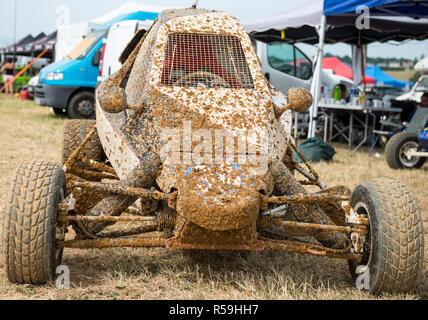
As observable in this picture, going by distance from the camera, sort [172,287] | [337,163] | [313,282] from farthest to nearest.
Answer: [337,163] → [313,282] → [172,287]

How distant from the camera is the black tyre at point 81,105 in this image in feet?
40.8

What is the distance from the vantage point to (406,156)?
8406mm

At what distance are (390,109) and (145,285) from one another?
7.76 metres

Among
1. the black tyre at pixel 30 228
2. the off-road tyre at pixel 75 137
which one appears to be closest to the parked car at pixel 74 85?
the off-road tyre at pixel 75 137

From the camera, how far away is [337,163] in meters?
8.46

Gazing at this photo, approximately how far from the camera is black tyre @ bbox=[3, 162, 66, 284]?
2.83 meters

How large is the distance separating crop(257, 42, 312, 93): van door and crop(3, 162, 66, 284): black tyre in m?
8.97

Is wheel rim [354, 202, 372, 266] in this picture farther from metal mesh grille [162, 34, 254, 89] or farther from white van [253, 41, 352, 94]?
white van [253, 41, 352, 94]

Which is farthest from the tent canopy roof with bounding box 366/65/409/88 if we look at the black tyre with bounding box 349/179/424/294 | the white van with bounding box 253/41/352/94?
the black tyre with bounding box 349/179/424/294

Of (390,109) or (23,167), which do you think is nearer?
(23,167)

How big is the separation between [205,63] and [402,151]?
18.5 ft

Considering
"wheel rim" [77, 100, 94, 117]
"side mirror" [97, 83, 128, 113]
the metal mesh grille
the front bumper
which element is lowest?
"wheel rim" [77, 100, 94, 117]

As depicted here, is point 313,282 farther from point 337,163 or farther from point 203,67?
point 337,163
